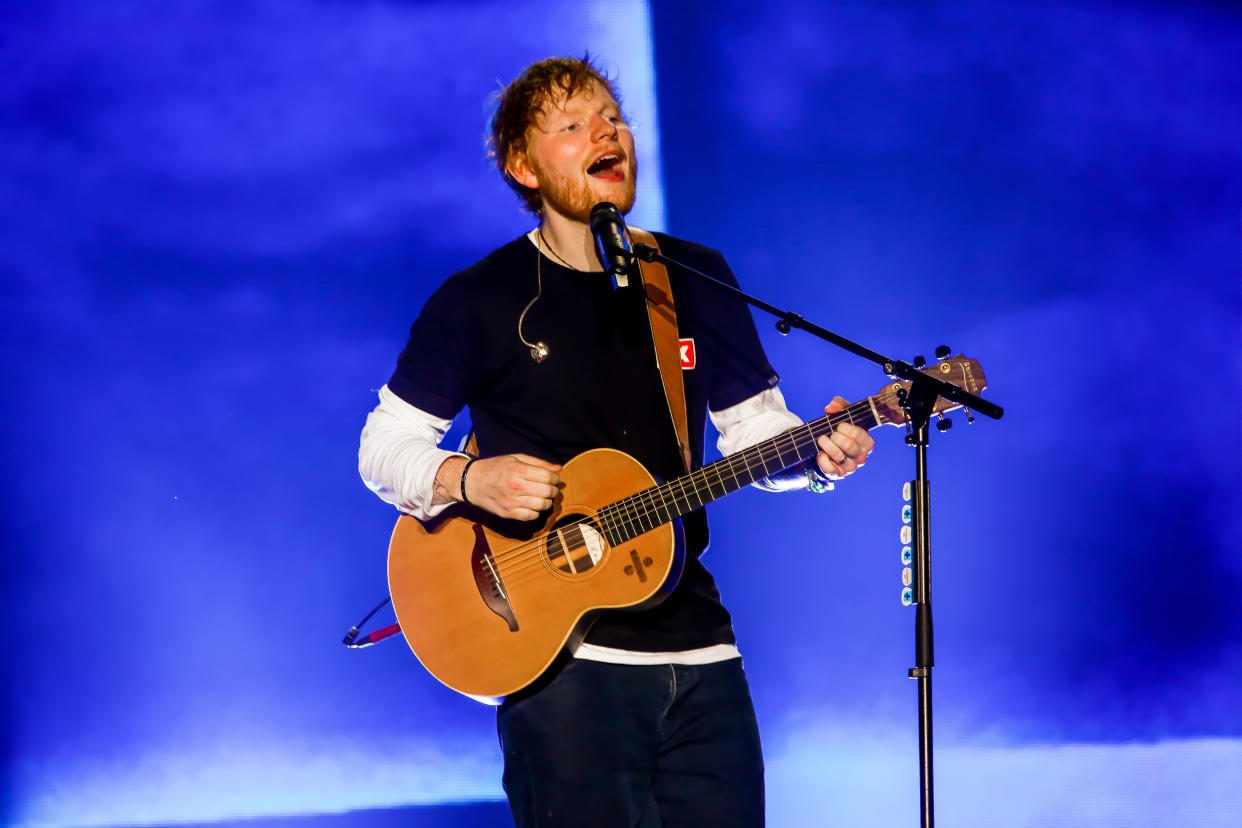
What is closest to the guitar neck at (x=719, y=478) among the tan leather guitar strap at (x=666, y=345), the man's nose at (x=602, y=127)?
the tan leather guitar strap at (x=666, y=345)

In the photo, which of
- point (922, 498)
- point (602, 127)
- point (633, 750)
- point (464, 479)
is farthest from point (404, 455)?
point (922, 498)

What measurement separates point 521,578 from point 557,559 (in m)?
0.09

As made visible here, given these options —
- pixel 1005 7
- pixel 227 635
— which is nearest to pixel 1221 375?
pixel 1005 7

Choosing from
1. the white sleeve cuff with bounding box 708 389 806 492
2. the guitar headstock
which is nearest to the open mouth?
the white sleeve cuff with bounding box 708 389 806 492

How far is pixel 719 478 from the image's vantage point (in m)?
2.21

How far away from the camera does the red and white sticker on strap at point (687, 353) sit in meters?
2.42

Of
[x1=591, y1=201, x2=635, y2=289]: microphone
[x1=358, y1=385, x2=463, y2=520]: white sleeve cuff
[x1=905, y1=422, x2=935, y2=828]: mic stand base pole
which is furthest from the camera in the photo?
[x1=358, y1=385, x2=463, y2=520]: white sleeve cuff

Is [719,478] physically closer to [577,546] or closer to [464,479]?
[577,546]

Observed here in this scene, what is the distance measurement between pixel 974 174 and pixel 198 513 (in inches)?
121

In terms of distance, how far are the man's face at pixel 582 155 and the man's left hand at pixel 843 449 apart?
2.47 feet

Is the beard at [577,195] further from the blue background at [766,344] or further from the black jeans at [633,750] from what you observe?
the blue background at [766,344]

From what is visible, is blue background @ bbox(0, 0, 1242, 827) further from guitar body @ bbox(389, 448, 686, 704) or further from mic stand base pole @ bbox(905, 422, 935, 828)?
mic stand base pole @ bbox(905, 422, 935, 828)

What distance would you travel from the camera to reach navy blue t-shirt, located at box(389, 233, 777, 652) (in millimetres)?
2279

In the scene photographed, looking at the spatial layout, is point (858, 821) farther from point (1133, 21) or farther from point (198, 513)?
point (1133, 21)
